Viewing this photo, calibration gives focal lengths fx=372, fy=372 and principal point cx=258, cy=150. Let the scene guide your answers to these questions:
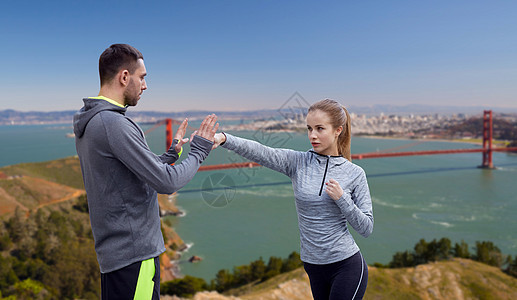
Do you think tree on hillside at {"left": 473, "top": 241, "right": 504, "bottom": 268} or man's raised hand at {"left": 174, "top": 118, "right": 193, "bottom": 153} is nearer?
man's raised hand at {"left": 174, "top": 118, "right": 193, "bottom": 153}

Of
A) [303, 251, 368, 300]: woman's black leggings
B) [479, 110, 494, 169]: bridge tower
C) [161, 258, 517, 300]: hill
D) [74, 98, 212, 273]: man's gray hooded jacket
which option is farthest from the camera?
[479, 110, 494, 169]: bridge tower

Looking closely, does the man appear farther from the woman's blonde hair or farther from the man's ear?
the woman's blonde hair

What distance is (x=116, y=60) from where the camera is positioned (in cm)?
81

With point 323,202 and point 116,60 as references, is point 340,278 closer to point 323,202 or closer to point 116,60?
point 323,202

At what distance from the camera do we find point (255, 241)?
56.7ft

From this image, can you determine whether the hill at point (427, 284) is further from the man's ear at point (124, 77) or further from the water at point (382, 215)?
the man's ear at point (124, 77)

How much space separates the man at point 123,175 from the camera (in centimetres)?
76


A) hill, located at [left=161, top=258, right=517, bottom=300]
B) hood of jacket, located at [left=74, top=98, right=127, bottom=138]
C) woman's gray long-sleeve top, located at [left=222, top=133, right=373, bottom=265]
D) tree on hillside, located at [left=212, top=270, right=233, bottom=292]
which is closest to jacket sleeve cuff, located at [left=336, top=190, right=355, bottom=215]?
woman's gray long-sleeve top, located at [left=222, top=133, right=373, bottom=265]

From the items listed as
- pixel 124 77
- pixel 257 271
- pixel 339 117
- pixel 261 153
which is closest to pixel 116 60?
pixel 124 77

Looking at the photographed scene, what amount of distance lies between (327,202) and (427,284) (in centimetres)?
1040

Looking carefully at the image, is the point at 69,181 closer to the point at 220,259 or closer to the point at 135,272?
the point at 220,259

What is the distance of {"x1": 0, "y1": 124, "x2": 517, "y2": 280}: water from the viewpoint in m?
16.0

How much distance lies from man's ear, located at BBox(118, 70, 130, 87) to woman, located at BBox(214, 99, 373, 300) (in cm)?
25

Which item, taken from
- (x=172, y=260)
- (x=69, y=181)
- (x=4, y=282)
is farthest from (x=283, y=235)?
(x=69, y=181)
